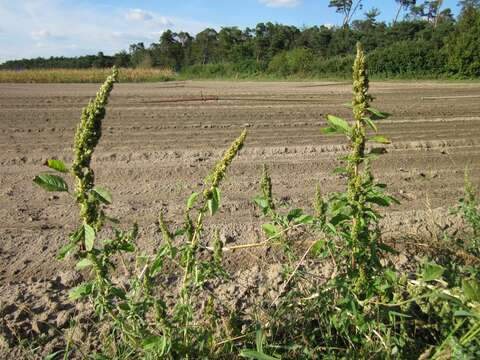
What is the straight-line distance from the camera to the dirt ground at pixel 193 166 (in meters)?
3.85

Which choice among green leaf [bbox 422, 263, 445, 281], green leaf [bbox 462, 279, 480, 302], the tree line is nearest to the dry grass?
the tree line

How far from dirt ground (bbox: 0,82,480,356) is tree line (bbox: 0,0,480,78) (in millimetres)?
18851

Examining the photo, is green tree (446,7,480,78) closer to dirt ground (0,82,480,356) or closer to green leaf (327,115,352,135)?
dirt ground (0,82,480,356)

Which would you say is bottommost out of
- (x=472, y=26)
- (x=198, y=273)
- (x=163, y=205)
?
(x=163, y=205)

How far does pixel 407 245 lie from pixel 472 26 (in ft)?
109

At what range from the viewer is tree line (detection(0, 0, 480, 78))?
1211 inches

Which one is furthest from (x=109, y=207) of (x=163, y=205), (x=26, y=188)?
(x=26, y=188)

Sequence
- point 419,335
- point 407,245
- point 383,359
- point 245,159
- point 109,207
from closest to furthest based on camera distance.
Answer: point 383,359 < point 419,335 < point 407,245 < point 109,207 < point 245,159

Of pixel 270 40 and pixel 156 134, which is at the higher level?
pixel 270 40

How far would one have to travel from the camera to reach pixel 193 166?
6703 mm

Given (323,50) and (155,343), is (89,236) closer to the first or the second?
(155,343)

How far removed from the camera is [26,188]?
18.5 feet

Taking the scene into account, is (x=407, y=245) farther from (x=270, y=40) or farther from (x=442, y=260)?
(x=270, y=40)

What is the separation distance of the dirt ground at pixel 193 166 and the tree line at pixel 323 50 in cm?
1885
